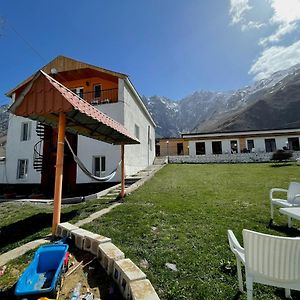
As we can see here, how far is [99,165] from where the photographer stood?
46.9ft

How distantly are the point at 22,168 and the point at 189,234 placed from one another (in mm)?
16691

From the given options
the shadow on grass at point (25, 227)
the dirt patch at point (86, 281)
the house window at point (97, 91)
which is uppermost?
the house window at point (97, 91)

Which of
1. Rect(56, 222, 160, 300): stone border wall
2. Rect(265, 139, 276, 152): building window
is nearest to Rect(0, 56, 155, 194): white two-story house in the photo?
Rect(56, 222, 160, 300): stone border wall

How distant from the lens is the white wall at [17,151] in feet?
53.4

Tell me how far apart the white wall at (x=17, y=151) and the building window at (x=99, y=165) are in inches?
193

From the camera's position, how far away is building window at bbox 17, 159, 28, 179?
1663cm

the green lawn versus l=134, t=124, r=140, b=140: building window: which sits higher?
l=134, t=124, r=140, b=140: building window

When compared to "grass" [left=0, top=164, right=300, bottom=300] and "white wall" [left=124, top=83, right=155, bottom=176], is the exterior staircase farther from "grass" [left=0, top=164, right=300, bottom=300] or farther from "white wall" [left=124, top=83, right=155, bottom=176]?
"grass" [left=0, top=164, right=300, bottom=300]

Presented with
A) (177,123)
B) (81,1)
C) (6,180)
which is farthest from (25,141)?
(177,123)

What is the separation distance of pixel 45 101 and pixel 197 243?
13.5 feet

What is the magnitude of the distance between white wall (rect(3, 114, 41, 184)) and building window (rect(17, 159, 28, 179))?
0.23 meters

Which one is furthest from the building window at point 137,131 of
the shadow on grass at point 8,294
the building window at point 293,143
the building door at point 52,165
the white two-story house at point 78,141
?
the building window at point 293,143

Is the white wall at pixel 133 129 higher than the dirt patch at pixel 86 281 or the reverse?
higher

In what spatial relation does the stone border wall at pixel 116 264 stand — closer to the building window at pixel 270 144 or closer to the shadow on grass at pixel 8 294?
the shadow on grass at pixel 8 294
